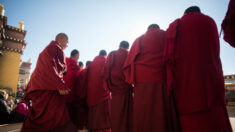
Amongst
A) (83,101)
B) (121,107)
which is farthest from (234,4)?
(83,101)

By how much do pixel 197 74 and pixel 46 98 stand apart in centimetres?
210

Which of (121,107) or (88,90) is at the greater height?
(88,90)

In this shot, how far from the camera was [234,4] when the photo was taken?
120cm

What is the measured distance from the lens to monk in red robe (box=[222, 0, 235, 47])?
1.21 m

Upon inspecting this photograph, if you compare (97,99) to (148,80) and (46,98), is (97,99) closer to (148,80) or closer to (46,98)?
(46,98)

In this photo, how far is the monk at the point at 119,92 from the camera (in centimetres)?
252

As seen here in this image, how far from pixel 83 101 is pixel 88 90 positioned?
1.44 ft

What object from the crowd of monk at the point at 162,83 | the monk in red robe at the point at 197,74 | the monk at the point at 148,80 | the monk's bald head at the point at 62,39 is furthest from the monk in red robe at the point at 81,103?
the monk in red robe at the point at 197,74

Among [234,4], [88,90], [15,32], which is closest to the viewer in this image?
[234,4]

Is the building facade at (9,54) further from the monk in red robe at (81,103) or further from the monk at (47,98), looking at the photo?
the monk at (47,98)

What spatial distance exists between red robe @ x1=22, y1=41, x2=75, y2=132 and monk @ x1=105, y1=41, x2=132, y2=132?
886mm

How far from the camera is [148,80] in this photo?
6.19 ft

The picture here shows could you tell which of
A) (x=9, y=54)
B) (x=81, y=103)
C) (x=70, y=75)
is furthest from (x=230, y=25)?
(x=9, y=54)

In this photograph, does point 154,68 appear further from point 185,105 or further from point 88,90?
point 88,90
